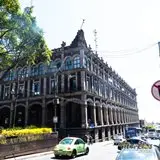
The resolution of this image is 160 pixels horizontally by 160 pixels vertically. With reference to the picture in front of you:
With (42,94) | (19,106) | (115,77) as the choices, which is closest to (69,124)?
(42,94)

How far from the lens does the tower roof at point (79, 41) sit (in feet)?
132

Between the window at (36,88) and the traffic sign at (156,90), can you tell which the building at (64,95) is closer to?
the window at (36,88)

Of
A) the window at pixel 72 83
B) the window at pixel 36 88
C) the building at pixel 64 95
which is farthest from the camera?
the window at pixel 36 88

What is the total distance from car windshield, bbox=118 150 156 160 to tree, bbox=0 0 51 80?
12913mm

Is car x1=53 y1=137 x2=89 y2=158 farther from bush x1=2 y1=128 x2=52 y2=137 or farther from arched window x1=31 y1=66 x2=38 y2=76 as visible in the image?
arched window x1=31 y1=66 x2=38 y2=76

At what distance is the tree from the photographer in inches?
651

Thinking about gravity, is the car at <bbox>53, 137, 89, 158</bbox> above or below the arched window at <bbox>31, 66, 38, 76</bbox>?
below

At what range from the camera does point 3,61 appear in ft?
64.4

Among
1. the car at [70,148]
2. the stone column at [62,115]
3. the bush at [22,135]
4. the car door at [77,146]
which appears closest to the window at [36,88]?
the stone column at [62,115]

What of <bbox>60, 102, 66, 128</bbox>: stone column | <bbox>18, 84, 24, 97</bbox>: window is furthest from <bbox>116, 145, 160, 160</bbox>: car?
<bbox>18, 84, 24, 97</bbox>: window

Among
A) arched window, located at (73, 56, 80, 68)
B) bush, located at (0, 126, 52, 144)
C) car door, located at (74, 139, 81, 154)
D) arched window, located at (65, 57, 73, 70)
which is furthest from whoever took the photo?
arched window, located at (65, 57, 73, 70)

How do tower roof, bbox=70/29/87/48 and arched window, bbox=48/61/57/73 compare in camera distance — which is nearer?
tower roof, bbox=70/29/87/48

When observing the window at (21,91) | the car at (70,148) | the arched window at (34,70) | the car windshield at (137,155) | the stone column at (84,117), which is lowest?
the car at (70,148)

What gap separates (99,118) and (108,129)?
178 inches
